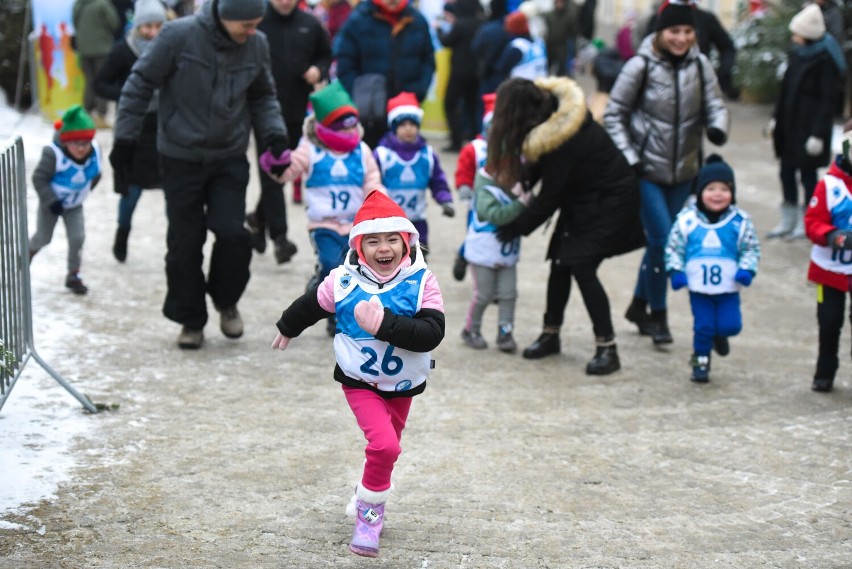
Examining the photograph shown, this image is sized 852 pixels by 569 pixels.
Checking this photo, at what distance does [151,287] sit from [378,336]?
4.97m

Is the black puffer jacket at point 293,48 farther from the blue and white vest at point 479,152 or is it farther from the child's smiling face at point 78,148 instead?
the blue and white vest at point 479,152

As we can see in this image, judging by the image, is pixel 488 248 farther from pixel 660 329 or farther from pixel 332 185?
pixel 660 329

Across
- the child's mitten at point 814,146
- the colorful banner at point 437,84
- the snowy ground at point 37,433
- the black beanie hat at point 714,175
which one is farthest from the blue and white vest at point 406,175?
the colorful banner at point 437,84

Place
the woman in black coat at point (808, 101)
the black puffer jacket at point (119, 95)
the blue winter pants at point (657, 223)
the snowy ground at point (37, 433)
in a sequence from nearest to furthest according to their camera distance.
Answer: the snowy ground at point (37, 433), the blue winter pants at point (657, 223), the black puffer jacket at point (119, 95), the woman in black coat at point (808, 101)

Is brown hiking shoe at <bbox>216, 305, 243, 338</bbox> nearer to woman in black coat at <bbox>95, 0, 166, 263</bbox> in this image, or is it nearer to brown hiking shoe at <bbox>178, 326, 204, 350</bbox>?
brown hiking shoe at <bbox>178, 326, 204, 350</bbox>

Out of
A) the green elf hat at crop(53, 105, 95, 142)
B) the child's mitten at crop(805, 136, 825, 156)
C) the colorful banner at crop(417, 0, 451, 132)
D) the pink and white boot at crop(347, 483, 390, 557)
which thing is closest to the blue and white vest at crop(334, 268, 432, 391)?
the pink and white boot at crop(347, 483, 390, 557)

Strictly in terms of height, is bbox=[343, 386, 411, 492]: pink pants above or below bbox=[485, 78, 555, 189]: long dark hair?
below

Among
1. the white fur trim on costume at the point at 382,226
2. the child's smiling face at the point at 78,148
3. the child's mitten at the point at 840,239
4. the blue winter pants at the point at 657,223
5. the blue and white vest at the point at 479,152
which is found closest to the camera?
the white fur trim on costume at the point at 382,226

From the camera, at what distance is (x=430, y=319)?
477cm

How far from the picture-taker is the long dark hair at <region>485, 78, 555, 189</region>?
24.2 feet

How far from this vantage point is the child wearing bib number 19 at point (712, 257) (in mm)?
7270

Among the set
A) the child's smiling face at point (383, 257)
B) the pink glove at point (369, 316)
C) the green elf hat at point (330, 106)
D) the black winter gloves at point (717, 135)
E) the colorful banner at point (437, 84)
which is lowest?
the colorful banner at point (437, 84)

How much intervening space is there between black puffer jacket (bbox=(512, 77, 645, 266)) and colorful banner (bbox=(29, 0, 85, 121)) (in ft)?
37.5

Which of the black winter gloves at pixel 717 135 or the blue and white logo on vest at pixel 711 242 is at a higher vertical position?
the black winter gloves at pixel 717 135
